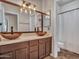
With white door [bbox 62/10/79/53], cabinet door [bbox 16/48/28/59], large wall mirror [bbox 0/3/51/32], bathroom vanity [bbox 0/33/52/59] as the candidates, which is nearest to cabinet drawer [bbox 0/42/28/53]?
bathroom vanity [bbox 0/33/52/59]

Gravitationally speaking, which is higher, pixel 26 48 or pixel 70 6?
pixel 70 6

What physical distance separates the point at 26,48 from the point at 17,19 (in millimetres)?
1061

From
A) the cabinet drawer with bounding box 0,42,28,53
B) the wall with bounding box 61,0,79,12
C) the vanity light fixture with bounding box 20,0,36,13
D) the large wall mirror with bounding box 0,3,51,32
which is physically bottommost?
the cabinet drawer with bounding box 0,42,28,53

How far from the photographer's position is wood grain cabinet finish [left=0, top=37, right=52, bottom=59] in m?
1.97

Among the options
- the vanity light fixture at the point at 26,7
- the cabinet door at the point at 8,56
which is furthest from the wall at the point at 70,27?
the cabinet door at the point at 8,56

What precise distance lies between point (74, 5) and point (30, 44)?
2805mm

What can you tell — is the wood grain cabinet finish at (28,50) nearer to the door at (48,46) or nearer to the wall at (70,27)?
the door at (48,46)

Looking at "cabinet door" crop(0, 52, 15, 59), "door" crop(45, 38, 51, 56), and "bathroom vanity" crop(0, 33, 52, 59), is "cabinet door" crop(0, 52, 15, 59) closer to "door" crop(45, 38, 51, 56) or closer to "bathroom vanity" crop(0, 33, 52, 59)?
"bathroom vanity" crop(0, 33, 52, 59)

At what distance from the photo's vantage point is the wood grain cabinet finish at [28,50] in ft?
6.46

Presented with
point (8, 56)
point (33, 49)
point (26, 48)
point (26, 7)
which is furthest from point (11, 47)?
point (26, 7)

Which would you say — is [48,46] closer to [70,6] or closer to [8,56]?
[8,56]

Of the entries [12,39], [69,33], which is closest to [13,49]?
[12,39]

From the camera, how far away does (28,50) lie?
2.57m

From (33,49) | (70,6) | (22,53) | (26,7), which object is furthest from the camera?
(70,6)
